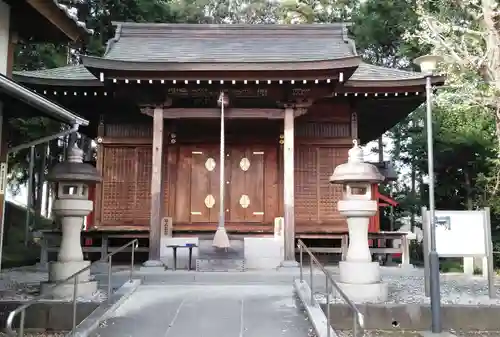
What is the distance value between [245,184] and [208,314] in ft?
20.9

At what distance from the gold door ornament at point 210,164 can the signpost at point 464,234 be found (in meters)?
6.39

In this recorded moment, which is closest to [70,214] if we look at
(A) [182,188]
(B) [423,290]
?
(A) [182,188]

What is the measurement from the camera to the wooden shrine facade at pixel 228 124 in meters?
10.5

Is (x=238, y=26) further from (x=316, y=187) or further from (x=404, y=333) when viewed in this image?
(x=404, y=333)

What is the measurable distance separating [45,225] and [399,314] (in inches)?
858

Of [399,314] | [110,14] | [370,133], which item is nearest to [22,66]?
[110,14]

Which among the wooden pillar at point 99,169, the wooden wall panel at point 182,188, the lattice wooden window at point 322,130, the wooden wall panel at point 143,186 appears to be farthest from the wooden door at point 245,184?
the wooden pillar at point 99,169

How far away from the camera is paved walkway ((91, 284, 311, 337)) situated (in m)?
5.82

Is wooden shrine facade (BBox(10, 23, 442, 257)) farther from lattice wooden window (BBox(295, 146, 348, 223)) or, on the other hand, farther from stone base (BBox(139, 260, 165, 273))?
stone base (BBox(139, 260, 165, 273))

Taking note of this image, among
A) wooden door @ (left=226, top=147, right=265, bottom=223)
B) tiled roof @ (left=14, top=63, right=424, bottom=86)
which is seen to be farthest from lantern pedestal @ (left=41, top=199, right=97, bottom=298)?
wooden door @ (left=226, top=147, right=265, bottom=223)

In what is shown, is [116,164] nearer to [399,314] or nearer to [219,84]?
[219,84]

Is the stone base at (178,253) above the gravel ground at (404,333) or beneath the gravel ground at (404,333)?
above

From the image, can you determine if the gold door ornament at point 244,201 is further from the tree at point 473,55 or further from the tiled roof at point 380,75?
the tree at point 473,55

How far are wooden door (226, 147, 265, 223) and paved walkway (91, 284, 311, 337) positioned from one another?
4428 millimetres
